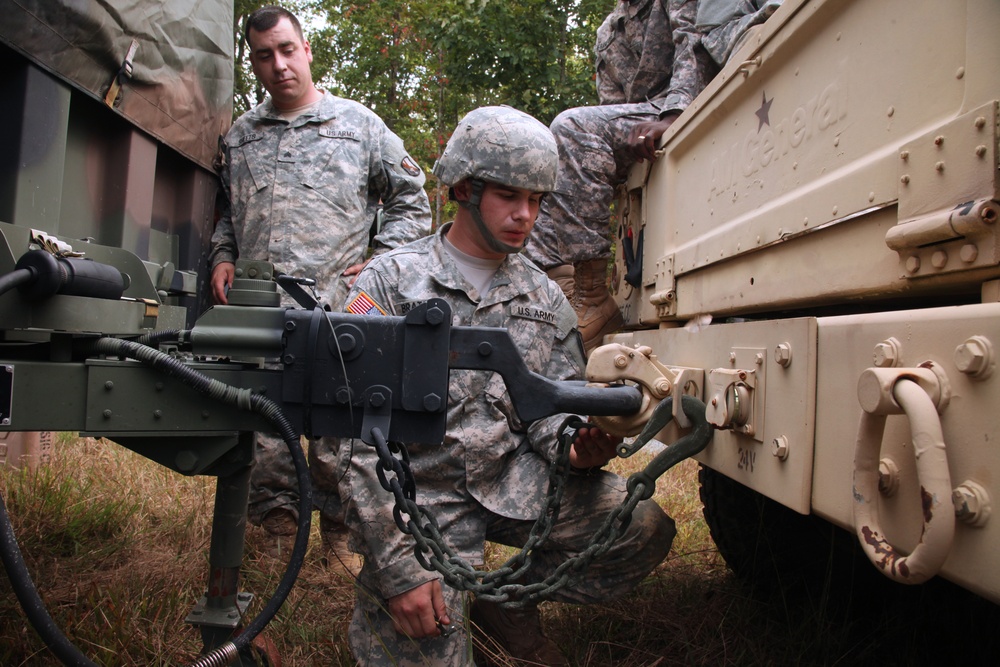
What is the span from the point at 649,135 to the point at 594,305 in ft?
2.79

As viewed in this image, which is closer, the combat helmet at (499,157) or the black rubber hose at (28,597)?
the black rubber hose at (28,597)

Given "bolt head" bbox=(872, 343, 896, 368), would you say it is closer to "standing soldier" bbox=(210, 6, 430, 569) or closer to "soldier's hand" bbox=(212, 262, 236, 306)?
"standing soldier" bbox=(210, 6, 430, 569)

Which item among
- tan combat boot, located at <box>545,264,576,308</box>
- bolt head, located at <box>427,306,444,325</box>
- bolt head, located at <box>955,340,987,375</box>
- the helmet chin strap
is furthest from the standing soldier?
bolt head, located at <box>955,340,987,375</box>

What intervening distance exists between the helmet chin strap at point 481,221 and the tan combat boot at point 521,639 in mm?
997

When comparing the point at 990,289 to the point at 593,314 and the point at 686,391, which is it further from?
the point at 593,314

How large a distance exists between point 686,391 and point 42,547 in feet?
8.06

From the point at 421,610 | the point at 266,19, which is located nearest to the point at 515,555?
the point at 421,610

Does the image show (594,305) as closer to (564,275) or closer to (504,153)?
(564,275)

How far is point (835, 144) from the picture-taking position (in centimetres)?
153

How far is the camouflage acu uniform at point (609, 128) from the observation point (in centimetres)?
297

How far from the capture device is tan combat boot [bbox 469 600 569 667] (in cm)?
230

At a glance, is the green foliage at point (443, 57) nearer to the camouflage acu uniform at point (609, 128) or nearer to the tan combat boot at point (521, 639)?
the camouflage acu uniform at point (609, 128)

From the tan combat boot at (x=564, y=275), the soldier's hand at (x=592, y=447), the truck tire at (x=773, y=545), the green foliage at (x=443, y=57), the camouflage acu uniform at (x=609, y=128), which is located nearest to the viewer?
the soldier's hand at (x=592, y=447)

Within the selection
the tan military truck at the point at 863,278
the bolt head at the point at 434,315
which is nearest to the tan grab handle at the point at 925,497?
the tan military truck at the point at 863,278
